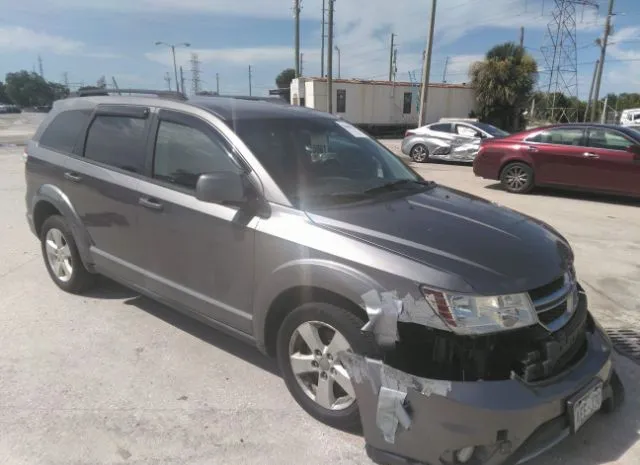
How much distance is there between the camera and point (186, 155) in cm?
348

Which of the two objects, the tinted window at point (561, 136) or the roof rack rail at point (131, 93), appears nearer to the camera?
the roof rack rail at point (131, 93)

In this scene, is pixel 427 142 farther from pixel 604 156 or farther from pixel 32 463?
pixel 32 463

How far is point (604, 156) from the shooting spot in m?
9.57

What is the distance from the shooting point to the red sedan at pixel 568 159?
9430 mm

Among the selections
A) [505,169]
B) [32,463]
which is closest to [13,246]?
[32,463]

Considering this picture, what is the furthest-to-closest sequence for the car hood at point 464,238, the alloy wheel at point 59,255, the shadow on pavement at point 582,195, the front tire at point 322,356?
the shadow on pavement at point 582,195
the alloy wheel at point 59,255
the front tire at point 322,356
the car hood at point 464,238

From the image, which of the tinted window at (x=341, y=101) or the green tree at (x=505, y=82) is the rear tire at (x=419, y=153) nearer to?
the tinted window at (x=341, y=101)

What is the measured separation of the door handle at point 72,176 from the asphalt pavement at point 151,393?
3.62 feet

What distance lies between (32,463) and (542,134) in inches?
409

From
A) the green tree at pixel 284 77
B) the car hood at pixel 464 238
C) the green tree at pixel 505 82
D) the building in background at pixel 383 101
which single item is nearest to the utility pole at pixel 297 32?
the building in background at pixel 383 101

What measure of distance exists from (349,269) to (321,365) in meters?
0.62

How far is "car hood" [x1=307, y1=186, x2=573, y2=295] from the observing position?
2.41 metres

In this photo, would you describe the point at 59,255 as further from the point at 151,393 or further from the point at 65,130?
the point at 151,393

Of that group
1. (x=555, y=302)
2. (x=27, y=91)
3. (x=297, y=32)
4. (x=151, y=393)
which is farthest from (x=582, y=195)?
(x=27, y=91)
